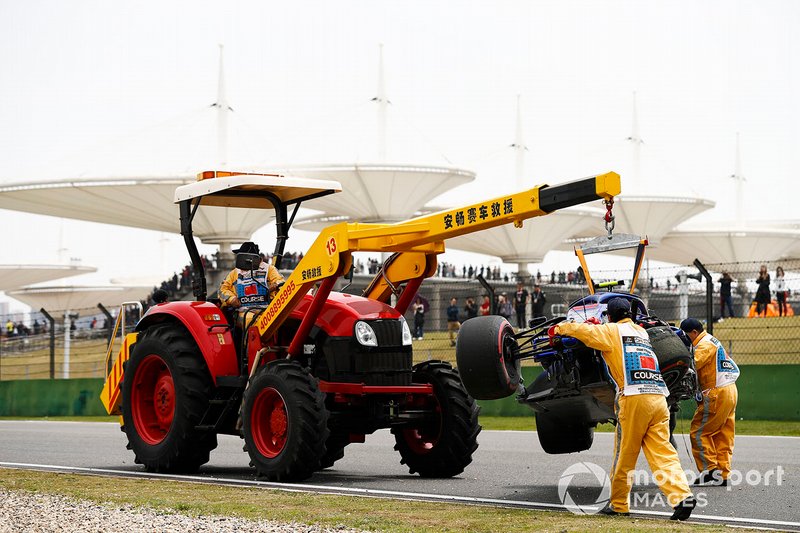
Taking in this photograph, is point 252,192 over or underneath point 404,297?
over

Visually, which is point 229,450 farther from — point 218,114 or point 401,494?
point 218,114

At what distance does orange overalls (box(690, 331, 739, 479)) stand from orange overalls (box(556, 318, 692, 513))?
2.53m

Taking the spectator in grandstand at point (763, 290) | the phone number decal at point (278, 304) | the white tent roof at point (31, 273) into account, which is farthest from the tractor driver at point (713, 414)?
the white tent roof at point (31, 273)

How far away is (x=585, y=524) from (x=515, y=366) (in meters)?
1.68

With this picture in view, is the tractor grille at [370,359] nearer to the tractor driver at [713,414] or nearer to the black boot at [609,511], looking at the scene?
the tractor driver at [713,414]

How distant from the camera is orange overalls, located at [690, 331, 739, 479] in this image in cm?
1038

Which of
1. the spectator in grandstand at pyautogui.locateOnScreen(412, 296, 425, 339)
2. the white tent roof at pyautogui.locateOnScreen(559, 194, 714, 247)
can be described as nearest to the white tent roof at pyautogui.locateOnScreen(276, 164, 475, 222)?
the white tent roof at pyautogui.locateOnScreen(559, 194, 714, 247)

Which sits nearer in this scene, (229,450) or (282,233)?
(282,233)

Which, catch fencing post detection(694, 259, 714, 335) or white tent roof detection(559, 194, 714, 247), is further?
white tent roof detection(559, 194, 714, 247)

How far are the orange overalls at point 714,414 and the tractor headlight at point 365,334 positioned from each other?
2.96 m

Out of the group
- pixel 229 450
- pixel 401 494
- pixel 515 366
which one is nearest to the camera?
pixel 515 366

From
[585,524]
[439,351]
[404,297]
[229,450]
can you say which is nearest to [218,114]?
[439,351]

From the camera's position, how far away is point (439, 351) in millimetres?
28781

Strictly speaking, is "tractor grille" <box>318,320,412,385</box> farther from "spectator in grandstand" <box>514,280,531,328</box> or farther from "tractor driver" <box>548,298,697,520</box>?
"spectator in grandstand" <box>514,280,531,328</box>
